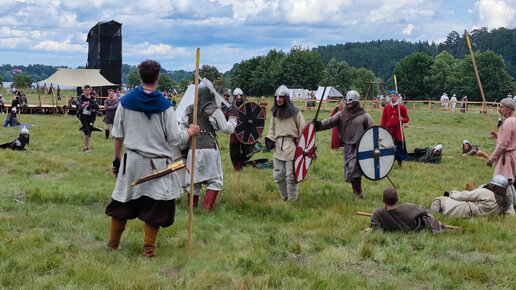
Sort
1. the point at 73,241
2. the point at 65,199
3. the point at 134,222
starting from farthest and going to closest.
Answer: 1. the point at 65,199
2. the point at 134,222
3. the point at 73,241

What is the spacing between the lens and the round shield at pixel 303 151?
7.84 metres

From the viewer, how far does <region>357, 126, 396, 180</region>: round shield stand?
7.88 m

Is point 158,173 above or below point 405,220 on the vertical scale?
above

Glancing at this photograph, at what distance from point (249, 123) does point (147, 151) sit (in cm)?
542

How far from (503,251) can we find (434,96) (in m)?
70.7

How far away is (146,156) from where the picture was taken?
4996 millimetres

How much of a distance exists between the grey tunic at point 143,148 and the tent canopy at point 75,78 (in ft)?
91.6

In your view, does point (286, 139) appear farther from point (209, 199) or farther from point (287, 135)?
point (209, 199)

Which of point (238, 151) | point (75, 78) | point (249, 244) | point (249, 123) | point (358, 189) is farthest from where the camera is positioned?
point (75, 78)

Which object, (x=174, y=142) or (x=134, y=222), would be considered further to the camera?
(x=134, y=222)

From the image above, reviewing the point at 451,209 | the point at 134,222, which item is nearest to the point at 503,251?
the point at 451,209

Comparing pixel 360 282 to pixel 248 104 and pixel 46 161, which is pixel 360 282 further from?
pixel 46 161

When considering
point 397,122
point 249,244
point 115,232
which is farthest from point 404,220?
point 397,122

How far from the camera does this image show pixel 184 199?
7992 mm
